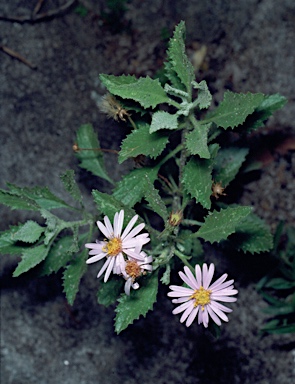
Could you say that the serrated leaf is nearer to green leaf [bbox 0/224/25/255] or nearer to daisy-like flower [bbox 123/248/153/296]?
green leaf [bbox 0/224/25/255]

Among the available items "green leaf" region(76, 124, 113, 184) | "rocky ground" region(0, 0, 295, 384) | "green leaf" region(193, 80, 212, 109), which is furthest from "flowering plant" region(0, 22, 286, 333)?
"rocky ground" region(0, 0, 295, 384)

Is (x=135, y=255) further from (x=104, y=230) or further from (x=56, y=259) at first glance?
(x=56, y=259)

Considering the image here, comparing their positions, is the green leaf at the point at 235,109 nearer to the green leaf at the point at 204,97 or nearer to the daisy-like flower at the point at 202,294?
the green leaf at the point at 204,97

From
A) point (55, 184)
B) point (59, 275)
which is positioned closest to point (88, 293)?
point (59, 275)

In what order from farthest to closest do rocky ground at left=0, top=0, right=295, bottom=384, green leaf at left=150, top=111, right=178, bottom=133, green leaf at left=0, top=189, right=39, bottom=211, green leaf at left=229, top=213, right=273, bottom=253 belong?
rocky ground at left=0, top=0, right=295, bottom=384 < green leaf at left=229, top=213, right=273, bottom=253 < green leaf at left=0, top=189, right=39, bottom=211 < green leaf at left=150, top=111, right=178, bottom=133

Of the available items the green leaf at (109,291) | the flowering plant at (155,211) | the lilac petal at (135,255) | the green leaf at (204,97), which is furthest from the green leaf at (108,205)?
the green leaf at (204,97)

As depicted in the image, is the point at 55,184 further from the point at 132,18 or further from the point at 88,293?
the point at 132,18
